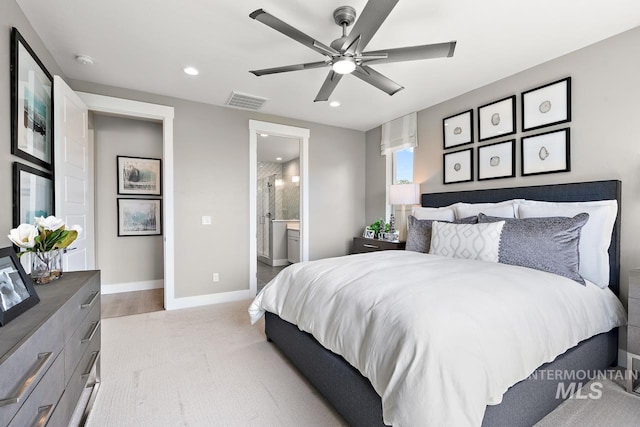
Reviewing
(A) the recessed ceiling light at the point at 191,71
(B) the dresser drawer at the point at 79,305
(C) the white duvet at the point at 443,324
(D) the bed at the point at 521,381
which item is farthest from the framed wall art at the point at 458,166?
(B) the dresser drawer at the point at 79,305

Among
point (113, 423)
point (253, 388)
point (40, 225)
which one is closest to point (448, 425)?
point (253, 388)

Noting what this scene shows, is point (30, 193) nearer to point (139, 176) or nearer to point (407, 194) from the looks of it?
point (139, 176)

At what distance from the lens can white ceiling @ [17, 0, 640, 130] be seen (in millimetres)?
2064

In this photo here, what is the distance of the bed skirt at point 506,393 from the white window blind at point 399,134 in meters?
2.92

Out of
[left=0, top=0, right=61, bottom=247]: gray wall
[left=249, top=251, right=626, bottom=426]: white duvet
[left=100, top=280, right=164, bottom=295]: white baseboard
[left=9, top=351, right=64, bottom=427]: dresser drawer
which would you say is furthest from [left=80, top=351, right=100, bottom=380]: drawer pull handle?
[left=100, top=280, right=164, bottom=295]: white baseboard

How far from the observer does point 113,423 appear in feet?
5.42

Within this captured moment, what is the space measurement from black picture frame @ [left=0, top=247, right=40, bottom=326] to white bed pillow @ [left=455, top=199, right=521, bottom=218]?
3.27m

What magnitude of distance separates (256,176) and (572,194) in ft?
12.0

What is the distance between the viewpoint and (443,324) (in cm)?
125

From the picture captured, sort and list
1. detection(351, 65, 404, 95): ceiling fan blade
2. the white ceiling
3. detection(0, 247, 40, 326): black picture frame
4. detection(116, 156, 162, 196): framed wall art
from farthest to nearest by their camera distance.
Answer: detection(116, 156, 162, 196): framed wall art
detection(351, 65, 404, 95): ceiling fan blade
the white ceiling
detection(0, 247, 40, 326): black picture frame

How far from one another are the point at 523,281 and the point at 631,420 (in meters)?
0.96

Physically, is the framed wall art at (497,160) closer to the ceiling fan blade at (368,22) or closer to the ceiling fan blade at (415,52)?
the ceiling fan blade at (415,52)

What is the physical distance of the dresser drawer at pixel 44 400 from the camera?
2.94ft

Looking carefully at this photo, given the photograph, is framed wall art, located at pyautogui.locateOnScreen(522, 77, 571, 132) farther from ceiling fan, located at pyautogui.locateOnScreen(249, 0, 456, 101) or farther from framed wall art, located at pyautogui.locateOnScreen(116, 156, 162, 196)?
framed wall art, located at pyautogui.locateOnScreen(116, 156, 162, 196)
